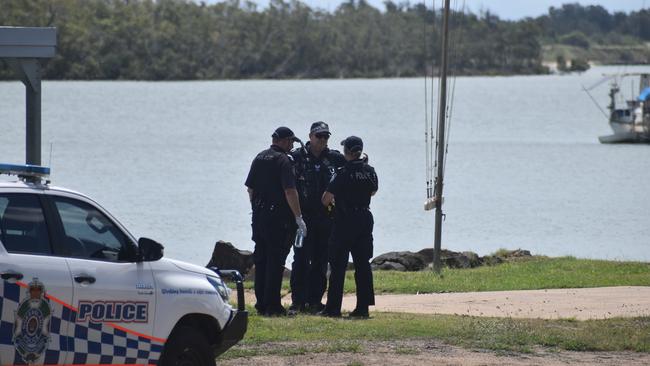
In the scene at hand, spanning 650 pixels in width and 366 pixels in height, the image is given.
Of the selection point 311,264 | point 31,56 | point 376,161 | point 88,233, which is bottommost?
point 376,161

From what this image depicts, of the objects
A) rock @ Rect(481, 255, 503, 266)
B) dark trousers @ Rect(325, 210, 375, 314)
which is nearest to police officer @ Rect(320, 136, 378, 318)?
dark trousers @ Rect(325, 210, 375, 314)

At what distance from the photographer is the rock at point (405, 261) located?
18656 millimetres

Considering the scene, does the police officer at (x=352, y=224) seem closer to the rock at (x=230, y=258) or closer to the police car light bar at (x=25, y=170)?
the rock at (x=230, y=258)

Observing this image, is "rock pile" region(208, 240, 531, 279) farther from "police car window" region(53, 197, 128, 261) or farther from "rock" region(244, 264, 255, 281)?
"police car window" region(53, 197, 128, 261)

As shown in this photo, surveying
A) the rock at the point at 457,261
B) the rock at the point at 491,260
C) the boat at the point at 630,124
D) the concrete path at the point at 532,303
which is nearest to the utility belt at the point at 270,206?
the concrete path at the point at 532,303

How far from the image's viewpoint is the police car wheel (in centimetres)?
877

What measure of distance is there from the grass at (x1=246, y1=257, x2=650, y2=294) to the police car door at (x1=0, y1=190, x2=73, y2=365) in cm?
780

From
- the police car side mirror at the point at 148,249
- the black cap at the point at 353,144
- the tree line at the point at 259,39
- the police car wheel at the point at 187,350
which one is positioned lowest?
the police car wheel at the point at 187,350

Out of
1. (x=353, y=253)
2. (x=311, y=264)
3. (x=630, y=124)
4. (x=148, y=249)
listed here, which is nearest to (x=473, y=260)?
(x=311, y=264)

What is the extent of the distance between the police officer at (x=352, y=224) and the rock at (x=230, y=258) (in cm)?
467

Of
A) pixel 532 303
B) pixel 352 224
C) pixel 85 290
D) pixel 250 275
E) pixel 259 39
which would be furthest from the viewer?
pixel 259 39

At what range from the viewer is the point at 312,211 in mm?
13391

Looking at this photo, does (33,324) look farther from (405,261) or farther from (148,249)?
(405,261)

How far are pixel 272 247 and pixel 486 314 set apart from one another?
7.34 feet
